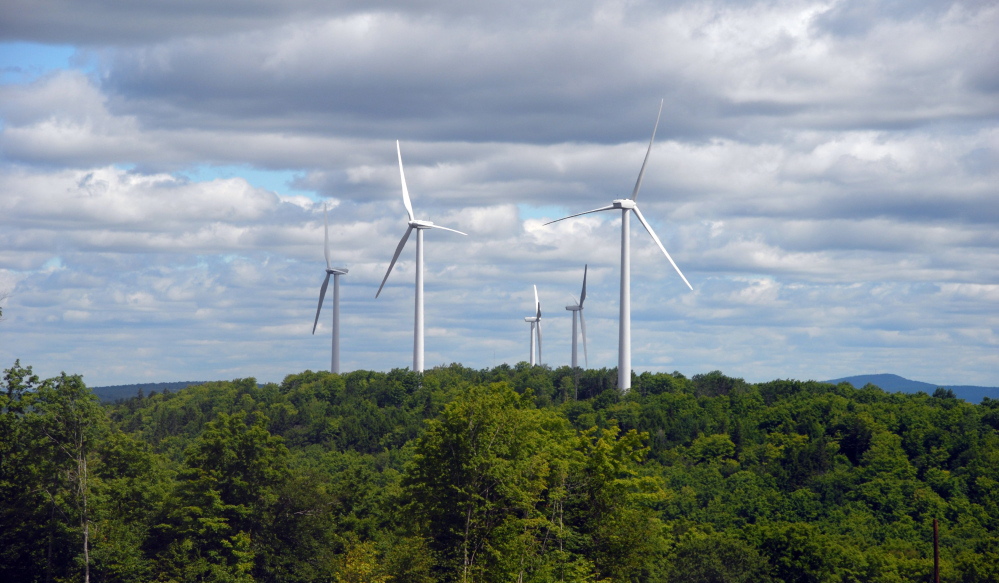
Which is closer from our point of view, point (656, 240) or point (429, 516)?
point (429, 516)

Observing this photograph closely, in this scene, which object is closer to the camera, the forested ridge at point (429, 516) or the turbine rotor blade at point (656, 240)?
the forested ridge at point (429, 516)

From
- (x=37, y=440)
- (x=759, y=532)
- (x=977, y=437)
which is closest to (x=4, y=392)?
(x=37, y=440)

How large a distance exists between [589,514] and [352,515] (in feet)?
105

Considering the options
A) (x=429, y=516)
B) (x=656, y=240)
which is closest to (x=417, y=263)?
(x=656, y=240)

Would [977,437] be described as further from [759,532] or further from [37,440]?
[37,440]

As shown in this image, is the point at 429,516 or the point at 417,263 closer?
the point at 429,516

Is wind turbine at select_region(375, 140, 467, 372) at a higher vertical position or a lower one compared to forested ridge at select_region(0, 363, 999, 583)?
higher

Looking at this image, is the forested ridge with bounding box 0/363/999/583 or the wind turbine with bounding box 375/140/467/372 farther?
the wind turbine with bounding box 375/140/467/372

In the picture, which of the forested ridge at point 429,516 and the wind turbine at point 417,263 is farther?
the wind turbine at point 417,263

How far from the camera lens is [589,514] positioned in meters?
77.7

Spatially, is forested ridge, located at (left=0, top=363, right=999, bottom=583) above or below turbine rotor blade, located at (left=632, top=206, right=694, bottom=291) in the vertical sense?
below

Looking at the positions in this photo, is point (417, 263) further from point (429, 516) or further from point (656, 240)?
point (429, 516)

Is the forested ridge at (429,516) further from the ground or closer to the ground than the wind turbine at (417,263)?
closer to the ground

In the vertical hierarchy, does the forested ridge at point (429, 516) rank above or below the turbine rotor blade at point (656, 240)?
below
